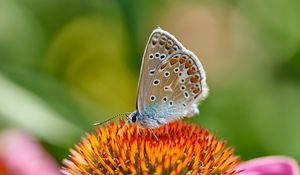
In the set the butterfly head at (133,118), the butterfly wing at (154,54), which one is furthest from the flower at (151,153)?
the butterfly wing at (154,54)

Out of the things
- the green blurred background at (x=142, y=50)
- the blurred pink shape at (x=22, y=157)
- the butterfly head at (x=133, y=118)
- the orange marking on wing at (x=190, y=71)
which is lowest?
the butterfly head at (x=133, y=118)

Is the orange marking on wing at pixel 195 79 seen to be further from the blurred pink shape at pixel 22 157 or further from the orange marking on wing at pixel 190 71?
the blurred pink shape at pixel 22 157

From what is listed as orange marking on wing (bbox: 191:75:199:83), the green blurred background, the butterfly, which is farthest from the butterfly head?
the green blurred background

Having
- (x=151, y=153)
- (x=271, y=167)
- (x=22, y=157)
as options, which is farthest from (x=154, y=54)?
(x=22, y=157)

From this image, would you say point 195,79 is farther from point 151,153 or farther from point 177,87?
point 151,153

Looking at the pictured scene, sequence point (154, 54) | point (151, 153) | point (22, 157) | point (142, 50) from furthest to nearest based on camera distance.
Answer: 1. point (142, 50)
2. point (22, 157)
3. point (154, 54)
4. point (151, 153)

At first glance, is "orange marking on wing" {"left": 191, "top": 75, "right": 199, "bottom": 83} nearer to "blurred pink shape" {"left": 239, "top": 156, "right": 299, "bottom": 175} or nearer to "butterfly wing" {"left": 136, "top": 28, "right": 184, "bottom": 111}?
"butterfly wing" {"left": 136, "top": 28, "right": 184, "bottom": 111}

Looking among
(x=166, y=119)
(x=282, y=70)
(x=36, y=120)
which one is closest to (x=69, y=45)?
(x=36, y=120)
